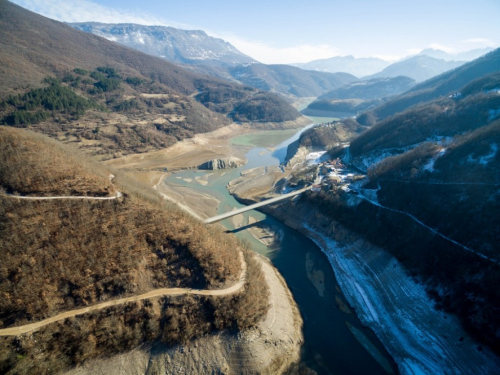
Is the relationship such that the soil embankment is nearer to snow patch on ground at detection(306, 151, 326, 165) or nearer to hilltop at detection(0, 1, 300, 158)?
snow patch on ground at detection(306, 151, 326, 165)

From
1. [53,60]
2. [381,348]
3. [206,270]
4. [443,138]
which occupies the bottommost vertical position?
[381,348]

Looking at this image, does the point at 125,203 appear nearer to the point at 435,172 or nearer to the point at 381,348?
the point at 381,348

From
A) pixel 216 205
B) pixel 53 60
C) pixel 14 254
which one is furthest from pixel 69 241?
pixel 53 60

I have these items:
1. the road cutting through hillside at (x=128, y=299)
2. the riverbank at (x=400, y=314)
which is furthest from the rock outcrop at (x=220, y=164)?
the road cutting through hillside at (x=128, y=299)

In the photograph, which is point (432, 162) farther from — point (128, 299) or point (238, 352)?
point (128, 299)

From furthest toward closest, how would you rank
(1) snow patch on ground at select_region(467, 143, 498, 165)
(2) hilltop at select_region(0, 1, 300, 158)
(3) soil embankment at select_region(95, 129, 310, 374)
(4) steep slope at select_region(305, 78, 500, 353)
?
(2) hilltop at select_region(0, 1, 300, 158), (1) snow patch on ground at select_region(467, 143, 498, 165), (4) steep slope at select_region(305, 78, 500, 353), (3) soil embankment at select_region(95, 129, 310, 374)

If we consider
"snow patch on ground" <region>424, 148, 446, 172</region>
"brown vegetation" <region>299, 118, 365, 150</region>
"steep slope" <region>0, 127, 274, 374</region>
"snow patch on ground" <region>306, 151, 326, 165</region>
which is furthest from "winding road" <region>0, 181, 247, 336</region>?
"brown vegetation" <region>299, 118, 365, 150</region>
